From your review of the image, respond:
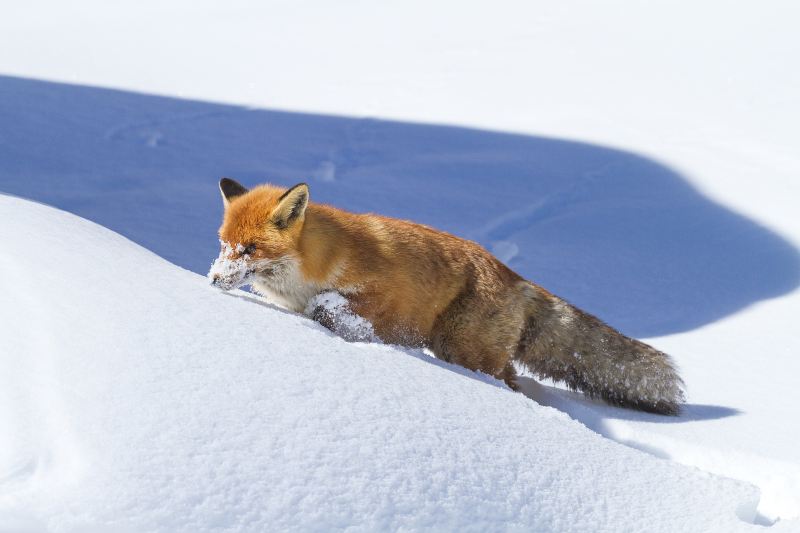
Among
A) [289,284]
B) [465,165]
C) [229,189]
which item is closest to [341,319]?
[289,284]

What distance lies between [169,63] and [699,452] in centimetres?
969

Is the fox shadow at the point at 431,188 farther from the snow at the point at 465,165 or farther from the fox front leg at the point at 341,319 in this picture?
the fox front leg at the point at 341,319

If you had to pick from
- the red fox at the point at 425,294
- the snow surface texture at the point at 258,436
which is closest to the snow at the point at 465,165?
the snow surface texture at the point at 258,436

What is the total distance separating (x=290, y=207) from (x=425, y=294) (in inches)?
24.1

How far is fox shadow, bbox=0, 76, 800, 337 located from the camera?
588 centimetres

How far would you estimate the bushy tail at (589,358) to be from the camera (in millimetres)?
3500

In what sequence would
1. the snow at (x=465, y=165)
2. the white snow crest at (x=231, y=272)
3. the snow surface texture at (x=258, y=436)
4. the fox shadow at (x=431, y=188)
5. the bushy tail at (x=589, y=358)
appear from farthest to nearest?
the fox shadow at (x=431, y=188) → the bushy tail at (x=589, y=358) → the white snow crest at (x=231, y=272) → the snow at (x=465, y=165) → the snow surface texture at (x=258, y=436)

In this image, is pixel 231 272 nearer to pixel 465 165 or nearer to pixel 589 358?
pixel 589 358

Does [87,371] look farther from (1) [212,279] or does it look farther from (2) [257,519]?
(1) [212,279]

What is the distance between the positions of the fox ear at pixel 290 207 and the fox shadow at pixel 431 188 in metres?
2.16

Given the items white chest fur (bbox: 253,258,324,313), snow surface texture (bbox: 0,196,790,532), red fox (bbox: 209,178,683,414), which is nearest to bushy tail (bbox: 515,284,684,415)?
red fox (bbox: 209,178,683,414)

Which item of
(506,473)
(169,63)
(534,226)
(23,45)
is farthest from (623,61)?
(506,473)

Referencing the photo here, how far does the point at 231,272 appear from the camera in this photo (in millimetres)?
3127

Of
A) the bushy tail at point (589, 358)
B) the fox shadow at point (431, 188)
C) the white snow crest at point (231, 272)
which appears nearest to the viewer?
the white snow crest at point (231, 272)
